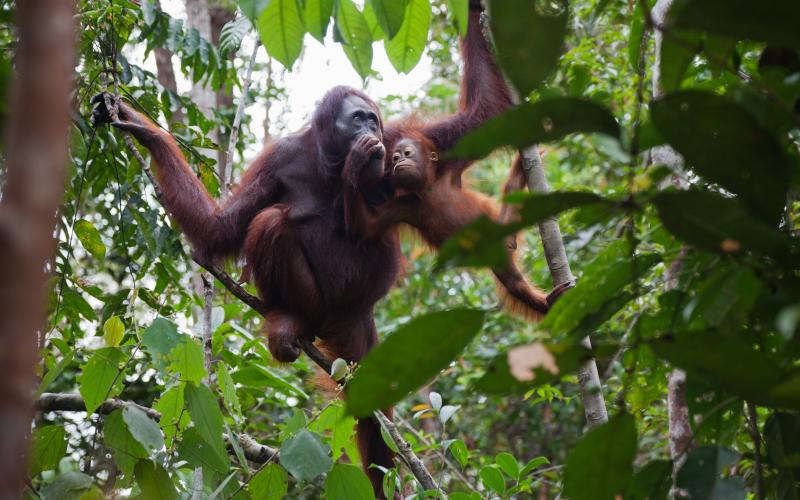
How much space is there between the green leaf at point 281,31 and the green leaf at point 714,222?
5.27 feet

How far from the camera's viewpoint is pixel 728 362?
1146 mm

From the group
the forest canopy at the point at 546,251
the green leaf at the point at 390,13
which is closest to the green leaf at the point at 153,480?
the forest canopy at the point at 546,251

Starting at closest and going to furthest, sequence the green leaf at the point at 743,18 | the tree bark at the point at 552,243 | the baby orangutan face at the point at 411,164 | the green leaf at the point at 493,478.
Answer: the green leaf at the point at 743,18 < the tree bark at the point at 552,243 < the green leaf at the point at 493,478 < the baby orangutan face at the point at 411,164

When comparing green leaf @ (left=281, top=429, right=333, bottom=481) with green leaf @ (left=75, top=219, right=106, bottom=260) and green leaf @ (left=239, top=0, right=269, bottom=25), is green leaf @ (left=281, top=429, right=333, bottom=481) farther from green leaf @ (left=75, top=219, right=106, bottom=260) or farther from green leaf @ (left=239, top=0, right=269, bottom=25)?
green leaf @ (left=75, top=219, right=106, bottom=260)

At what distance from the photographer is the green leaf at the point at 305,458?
2.52m

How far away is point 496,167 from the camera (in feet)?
35.9

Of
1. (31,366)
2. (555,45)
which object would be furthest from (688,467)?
(31,366)

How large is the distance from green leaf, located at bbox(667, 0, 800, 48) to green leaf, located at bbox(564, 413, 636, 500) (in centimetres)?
60

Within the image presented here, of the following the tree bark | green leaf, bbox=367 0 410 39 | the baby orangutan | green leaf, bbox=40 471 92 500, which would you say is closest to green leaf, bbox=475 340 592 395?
green leaf, bbox=367 0 410 39

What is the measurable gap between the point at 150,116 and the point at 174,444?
2045 millimetres

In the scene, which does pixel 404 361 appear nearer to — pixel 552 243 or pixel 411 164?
pixel 552 243

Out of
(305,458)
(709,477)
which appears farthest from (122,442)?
(709,477)

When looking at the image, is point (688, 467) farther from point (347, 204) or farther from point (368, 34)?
point (347, 204)

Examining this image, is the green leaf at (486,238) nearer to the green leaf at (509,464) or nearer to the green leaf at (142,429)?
the green leaf at (142,429)
